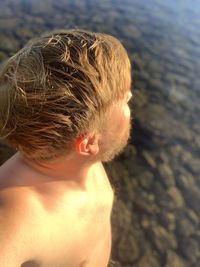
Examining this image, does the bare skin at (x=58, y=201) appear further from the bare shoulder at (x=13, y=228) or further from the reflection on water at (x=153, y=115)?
the reflection on water at (x=153, y=115)

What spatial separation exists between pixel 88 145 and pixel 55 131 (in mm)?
173

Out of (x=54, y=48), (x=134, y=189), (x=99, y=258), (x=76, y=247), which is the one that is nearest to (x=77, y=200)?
(x=76, y=247)

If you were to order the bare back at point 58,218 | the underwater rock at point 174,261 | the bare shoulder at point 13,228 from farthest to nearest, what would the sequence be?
the underwater rock at point 174,261, the bare back at point 58,218, the bare shoulder at point 13,228

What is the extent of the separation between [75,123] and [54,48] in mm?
269

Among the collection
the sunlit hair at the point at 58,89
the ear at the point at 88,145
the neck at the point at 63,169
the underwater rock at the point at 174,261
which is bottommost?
the underwater rock at the point at 174,261

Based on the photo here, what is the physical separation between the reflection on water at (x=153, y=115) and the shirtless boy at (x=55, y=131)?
30.3 inches

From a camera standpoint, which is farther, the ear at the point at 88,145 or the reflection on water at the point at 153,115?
the reflection on water at the point at 153,115

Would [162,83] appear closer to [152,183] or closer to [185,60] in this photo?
[185,60]

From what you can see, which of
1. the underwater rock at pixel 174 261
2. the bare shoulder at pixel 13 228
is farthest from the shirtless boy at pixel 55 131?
the underwater rock at pixel 174 261

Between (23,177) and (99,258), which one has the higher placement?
(23,177)

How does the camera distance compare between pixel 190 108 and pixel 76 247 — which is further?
pixel 190 108

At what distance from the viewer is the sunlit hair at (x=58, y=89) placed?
1550 millimetres

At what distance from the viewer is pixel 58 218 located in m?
1.80

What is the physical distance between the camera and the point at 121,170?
297cm
